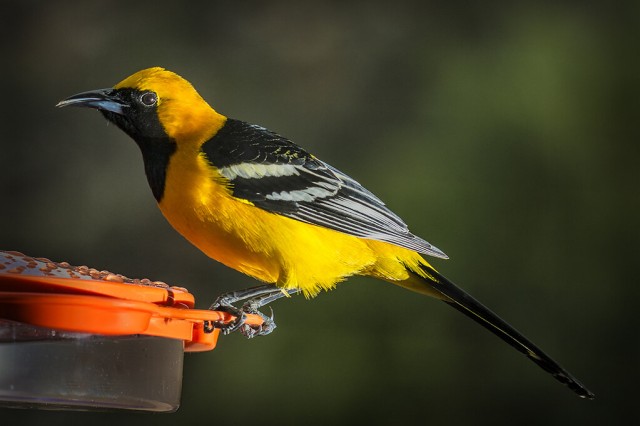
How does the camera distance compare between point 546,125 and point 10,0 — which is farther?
point 10,0

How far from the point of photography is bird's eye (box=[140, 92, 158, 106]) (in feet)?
9.77

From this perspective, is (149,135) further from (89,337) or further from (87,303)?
(87,303)

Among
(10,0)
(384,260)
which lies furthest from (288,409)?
(10,0)

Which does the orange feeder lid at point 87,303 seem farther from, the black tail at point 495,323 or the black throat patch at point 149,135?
the black tail at point 495,323

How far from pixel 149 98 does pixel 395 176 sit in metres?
3.10

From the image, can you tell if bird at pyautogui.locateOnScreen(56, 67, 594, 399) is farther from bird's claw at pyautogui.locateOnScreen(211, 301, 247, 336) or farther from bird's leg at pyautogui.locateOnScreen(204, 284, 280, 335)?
bird's claw at pyautogui.locateOnScreen(211, 301, 247, 336)

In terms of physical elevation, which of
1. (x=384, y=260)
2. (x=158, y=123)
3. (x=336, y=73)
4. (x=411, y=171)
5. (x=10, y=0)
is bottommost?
(x=384, y=260)

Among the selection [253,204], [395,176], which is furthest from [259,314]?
[395,176]

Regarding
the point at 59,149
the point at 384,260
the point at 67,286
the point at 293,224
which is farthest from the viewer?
the point at 59,149

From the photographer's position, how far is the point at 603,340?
5.43 metres

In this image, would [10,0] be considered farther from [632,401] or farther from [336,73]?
[632,401]

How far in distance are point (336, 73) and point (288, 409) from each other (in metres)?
3.01

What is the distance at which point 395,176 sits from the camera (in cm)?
593

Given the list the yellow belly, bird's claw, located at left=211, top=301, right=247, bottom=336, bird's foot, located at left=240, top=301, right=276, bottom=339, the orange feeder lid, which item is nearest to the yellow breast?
the yellow belly
